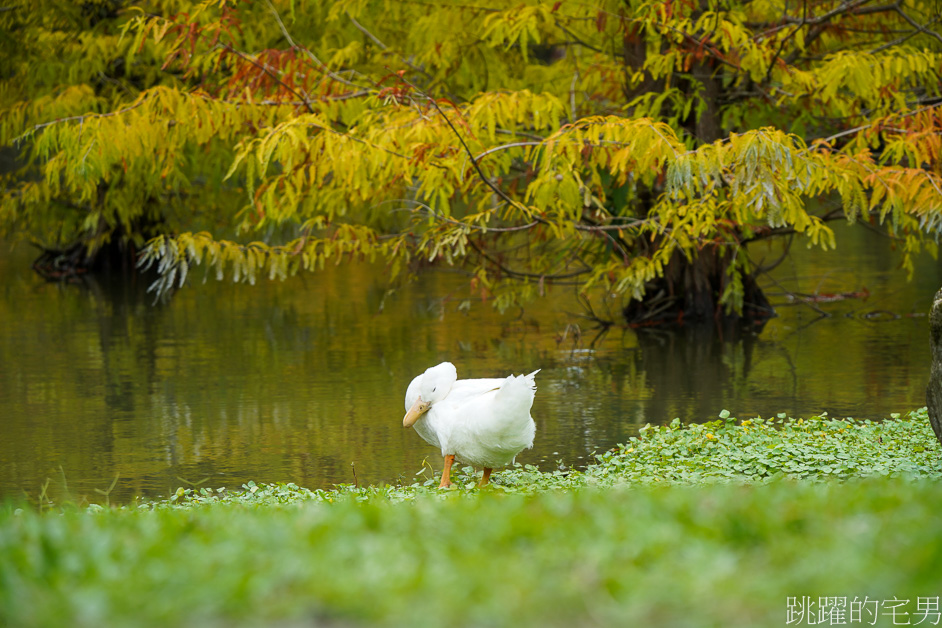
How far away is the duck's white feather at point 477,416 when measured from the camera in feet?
22.2

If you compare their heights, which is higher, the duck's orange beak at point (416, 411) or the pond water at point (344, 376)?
the duck's orange beak at point (416, 411)

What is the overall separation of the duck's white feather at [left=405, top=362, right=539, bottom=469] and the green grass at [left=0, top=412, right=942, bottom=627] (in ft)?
7.61

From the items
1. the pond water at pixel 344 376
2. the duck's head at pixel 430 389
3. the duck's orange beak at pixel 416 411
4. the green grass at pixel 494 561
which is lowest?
the pond water at pixel 344 376

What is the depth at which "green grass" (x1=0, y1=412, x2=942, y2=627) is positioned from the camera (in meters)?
3.01

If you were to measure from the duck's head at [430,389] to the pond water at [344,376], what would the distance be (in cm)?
67

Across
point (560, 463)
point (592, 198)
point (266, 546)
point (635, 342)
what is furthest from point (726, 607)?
point (635, 342)

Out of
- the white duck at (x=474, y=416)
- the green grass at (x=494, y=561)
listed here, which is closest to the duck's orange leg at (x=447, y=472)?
the white duck at (x=474, y=416)

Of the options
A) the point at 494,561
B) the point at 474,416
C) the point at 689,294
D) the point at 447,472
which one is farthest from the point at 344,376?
the point at 494,561

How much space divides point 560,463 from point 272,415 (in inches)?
136

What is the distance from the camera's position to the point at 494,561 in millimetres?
3357

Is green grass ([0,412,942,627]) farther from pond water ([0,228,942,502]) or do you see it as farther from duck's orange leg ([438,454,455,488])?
duck's orange leg ([438,454,455,488])

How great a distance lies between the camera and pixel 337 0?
14789 millimetres

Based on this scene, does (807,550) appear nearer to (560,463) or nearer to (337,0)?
(560,463)

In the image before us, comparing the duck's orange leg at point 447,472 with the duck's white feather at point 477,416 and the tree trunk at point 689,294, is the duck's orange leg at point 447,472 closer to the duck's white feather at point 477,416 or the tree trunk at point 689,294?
the duck's white feather at point 477,416
